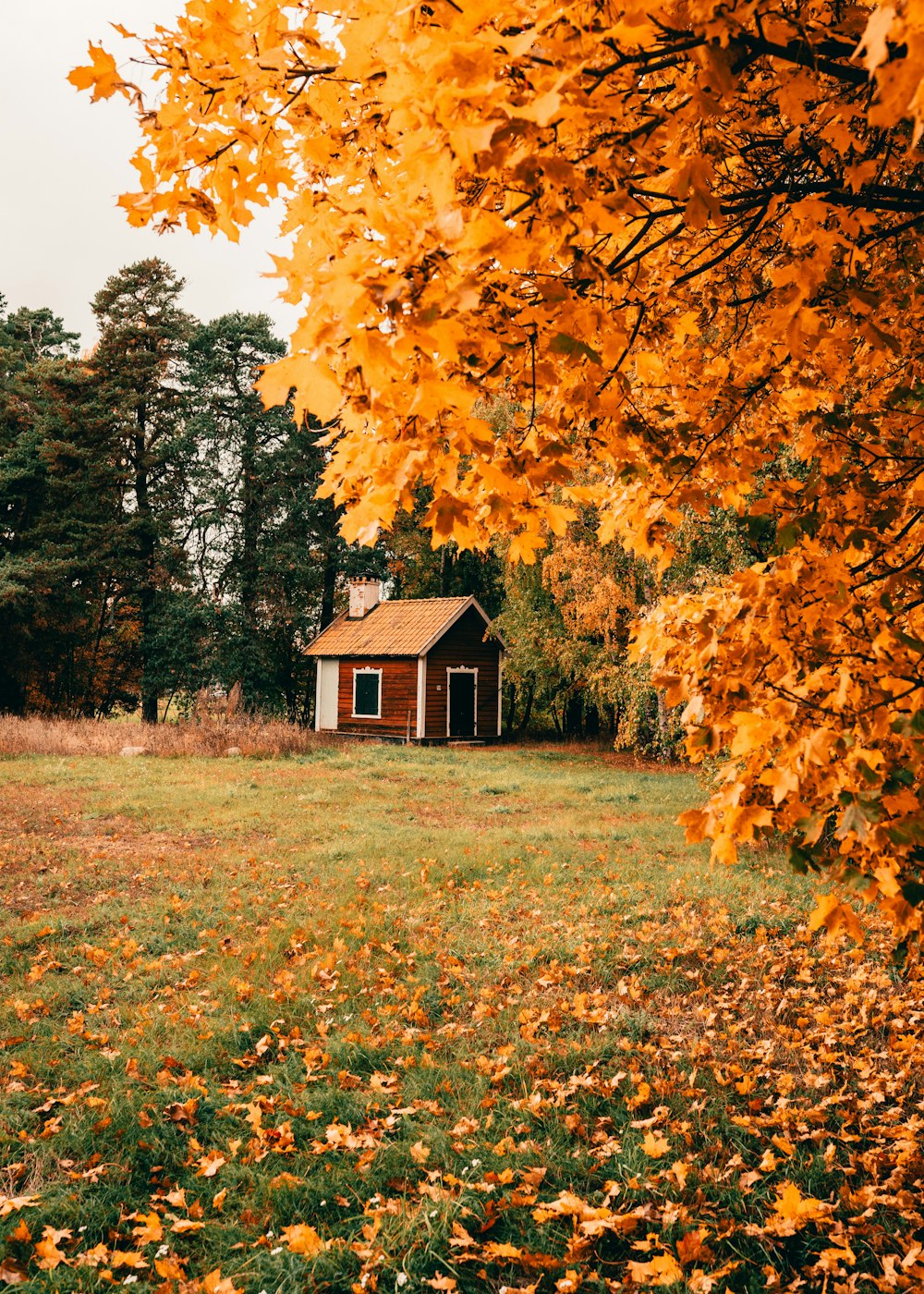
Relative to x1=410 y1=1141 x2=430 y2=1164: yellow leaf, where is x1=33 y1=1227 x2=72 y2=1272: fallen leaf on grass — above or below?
below

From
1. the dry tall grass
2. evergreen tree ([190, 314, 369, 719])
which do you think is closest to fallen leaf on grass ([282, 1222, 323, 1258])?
the dry tall grass

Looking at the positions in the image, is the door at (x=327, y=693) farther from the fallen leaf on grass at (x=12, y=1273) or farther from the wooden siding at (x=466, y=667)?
the fallen leaf on grass at (x=12, y=1273)

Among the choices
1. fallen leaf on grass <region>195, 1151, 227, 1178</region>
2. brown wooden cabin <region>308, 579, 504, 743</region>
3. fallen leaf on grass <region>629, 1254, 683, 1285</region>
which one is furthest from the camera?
brown wooden cabin <region>308, 579, 504, 743</region>

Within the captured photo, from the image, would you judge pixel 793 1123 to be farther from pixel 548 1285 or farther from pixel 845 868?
pixel 845 868

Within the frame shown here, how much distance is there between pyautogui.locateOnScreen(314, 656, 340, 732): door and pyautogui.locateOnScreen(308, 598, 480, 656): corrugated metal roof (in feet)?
1.49

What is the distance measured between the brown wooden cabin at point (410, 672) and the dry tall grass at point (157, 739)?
4974mm

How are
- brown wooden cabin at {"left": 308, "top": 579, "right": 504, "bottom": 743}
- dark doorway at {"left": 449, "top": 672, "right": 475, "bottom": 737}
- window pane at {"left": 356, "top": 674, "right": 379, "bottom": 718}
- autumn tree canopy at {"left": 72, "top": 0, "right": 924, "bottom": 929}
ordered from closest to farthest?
autumn tree canopy at {"left": 72, "top": 0, "right": 924, "bottom": 929}
brown wooden cabin at {"left": 308, "top": 579, "right": 504, "bottom": 743}
dark doorway at {"left": 449, "top": 672, "right": 475, "bottom": 737}
window pane at {"left": 356, "top": 674, "right": 379, "bottom": 718}

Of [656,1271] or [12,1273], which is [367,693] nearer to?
[12,1273]

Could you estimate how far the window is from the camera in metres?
25.3

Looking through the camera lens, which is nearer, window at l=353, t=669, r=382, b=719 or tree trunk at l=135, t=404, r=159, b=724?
window at l=353, t=669, r=382, b=719

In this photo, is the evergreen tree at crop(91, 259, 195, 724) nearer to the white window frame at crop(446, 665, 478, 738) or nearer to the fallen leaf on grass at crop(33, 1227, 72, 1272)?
the white window frame at crop(446, 665, 478, 738)

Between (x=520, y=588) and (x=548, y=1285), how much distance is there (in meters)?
21.7

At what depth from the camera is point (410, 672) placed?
24484 millimetres

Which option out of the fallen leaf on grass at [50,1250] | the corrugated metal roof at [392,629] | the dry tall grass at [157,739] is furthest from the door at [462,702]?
the fallen leaf on grass at [50,1250]
